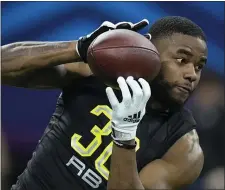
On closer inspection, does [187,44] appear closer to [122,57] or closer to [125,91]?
[122,57]

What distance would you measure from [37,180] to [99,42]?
0.75 m

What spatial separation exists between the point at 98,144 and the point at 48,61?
438 millimetres

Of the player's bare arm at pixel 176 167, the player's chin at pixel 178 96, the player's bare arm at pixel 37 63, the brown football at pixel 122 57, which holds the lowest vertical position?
the player's bare arm at pixel 176 167

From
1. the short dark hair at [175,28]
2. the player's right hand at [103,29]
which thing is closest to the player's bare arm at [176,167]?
the short dark hair at [175,28]

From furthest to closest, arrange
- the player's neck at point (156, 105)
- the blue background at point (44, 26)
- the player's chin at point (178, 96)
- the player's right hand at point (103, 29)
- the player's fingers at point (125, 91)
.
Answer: the blue background at point (44, 26)
the player's neck at point (156, 105)
the player's chin at point (178, 96)
the player's right hand at point (103, 29)
the player's fingers at point (125, 91)

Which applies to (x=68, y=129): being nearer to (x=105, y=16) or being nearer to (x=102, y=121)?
(x=102, y=121)

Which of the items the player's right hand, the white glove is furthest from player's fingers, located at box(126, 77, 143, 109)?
the player's right hand

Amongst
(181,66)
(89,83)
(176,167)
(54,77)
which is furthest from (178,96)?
(54,77)

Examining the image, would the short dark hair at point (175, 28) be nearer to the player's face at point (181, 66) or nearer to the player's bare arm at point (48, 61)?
the player's face at point (181, 66)

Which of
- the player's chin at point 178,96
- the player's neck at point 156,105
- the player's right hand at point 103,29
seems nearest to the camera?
the player's right hand at point 103,29

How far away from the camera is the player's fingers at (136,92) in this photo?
6.46ft

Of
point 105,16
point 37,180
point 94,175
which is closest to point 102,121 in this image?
point 94,175

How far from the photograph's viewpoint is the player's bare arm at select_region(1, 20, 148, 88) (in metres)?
2.29

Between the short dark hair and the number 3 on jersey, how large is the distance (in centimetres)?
41
